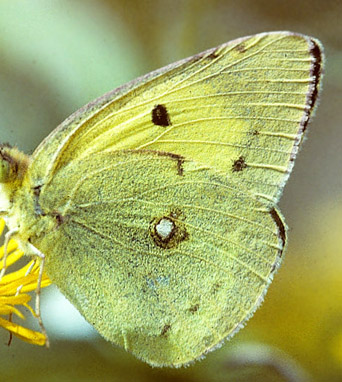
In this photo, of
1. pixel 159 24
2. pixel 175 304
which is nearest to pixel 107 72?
pixel 159 24

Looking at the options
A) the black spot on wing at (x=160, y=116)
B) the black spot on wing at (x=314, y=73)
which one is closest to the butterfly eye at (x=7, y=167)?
the black spot on wing at (x=160, y=116)

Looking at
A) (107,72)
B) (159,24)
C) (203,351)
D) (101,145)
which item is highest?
(159,24)

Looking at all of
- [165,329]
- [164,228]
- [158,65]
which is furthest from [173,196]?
→ [158,65]

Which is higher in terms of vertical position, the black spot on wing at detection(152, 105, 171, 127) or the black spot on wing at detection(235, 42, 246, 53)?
the black spot on wing at detection(235, 42, 246, 53)

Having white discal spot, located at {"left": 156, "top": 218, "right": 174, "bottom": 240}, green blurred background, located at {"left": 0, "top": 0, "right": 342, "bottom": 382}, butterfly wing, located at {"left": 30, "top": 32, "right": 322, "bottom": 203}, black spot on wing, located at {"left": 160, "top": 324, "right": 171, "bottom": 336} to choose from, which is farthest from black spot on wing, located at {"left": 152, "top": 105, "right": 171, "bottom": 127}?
green blurred background, located at {"left": 0, "top": 0, "right": 342, "bottom": 382}

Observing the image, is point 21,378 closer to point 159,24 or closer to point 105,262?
point 105,262

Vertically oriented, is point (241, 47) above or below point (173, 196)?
above

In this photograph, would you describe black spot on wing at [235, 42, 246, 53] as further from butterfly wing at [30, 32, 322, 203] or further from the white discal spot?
the white discal spot

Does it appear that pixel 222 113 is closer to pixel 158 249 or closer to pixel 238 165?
pixel 238 165
